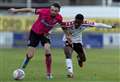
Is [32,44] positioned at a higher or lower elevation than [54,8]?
lower

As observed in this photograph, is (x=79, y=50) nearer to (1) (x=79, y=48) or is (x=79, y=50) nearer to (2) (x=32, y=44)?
(1) (x=79, y=48)

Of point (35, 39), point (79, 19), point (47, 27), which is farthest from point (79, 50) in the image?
point (35, 39)

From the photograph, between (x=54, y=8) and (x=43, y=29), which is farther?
(x=43, y=29)

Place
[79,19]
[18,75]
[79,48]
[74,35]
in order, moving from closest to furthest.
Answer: [18,75], [79,19], [74,35], [79,48]

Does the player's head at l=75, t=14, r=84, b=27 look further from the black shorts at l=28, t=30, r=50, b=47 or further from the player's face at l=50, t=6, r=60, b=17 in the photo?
the black shorts at l=28, t=30, r=50, b=47

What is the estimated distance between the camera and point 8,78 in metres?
Answer: 16.6

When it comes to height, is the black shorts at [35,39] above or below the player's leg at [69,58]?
above

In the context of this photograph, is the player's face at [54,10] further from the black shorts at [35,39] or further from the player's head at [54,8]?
the black shorts at [35,39]

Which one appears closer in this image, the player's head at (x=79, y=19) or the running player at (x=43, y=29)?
the running player at (x=43, y=29)

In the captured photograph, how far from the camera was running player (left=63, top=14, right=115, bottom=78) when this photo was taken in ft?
57.1

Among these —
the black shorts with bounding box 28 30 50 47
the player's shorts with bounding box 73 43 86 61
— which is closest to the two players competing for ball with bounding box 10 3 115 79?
the black shorts with bounding box 28 30 50 47

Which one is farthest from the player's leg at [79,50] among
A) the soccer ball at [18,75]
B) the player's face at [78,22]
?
the soccer ball at [18,75]

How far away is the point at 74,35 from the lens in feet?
59.5

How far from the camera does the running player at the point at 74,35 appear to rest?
1742 centimetres
